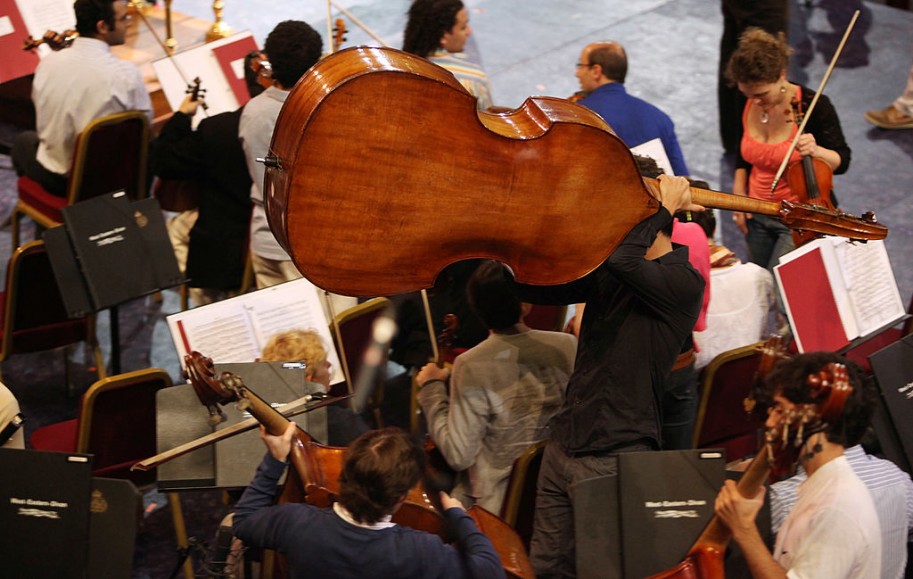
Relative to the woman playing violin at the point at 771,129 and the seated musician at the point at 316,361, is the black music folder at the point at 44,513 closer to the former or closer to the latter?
the seated musician at the point at 316,361

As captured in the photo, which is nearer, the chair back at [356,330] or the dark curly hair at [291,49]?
the chair back at [356,330]

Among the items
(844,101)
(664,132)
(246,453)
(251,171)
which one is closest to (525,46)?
(844,101)

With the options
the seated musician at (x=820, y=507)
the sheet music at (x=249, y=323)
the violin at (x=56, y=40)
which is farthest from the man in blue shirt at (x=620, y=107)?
the violin at (x=56, y=40)

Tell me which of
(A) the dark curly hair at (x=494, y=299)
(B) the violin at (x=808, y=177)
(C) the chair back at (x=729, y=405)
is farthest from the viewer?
(B) the violin at (x=808, y=177)

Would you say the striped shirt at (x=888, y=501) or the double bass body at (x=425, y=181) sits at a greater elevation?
the double bass body at (x=425, y=181)

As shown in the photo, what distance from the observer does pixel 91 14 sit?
5031mm

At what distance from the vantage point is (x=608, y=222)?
2578 millimetres

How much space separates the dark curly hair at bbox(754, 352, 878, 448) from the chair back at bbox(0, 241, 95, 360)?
285cm

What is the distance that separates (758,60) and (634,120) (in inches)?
23.2

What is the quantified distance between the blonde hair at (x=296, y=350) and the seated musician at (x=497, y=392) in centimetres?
42

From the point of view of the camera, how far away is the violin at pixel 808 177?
427cm

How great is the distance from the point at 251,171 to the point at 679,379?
6.65 ft

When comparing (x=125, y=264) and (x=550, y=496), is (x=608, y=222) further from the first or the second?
(x=125, y=264)

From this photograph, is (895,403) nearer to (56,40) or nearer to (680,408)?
(680,408)
